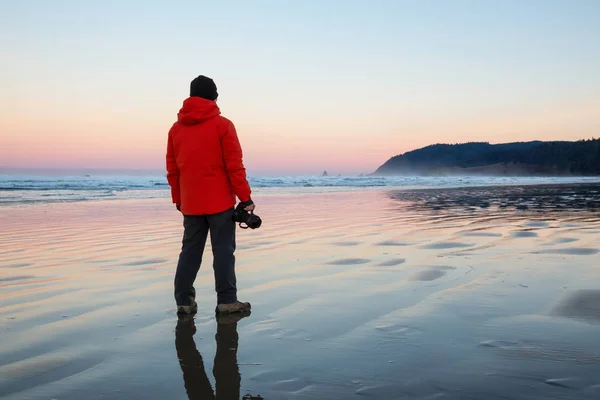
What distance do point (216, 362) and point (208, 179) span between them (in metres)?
1.66

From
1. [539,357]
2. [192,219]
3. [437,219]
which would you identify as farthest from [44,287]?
[437,219]

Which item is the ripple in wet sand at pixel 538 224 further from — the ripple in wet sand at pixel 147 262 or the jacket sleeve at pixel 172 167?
the jacket sleeve at pixel 172 167

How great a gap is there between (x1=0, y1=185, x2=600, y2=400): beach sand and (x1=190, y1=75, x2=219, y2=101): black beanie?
5.54ft

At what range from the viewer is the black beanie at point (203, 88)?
4129 mm

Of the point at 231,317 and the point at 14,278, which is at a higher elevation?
the point at 14,278

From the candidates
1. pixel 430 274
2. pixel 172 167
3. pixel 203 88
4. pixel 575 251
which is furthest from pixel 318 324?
pixel 575 251

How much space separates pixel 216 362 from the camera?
9.33ft

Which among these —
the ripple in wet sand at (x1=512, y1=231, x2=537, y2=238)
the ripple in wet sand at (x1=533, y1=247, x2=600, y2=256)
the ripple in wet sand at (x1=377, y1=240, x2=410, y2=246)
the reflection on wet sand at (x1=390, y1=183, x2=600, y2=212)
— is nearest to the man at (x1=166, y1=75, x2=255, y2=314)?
the ripple in wet sand at (x1=377, y1=240, x2=410, y2=246)

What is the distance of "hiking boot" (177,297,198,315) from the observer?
3842mm

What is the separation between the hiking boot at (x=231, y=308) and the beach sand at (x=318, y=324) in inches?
3.8

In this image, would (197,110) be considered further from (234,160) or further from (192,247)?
(192,247)

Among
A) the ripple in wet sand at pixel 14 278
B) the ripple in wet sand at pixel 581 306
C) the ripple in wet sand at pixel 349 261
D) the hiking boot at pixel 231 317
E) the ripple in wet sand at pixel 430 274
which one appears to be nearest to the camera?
the ripple in wet sand at pixel 581 306

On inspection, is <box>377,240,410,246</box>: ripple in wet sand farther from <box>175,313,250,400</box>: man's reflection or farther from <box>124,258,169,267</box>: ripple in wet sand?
<box>175,313,250,400</box>: man's reflection

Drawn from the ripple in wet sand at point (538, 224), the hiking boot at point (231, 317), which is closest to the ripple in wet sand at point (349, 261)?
the hiking boot at point (231, 317)
